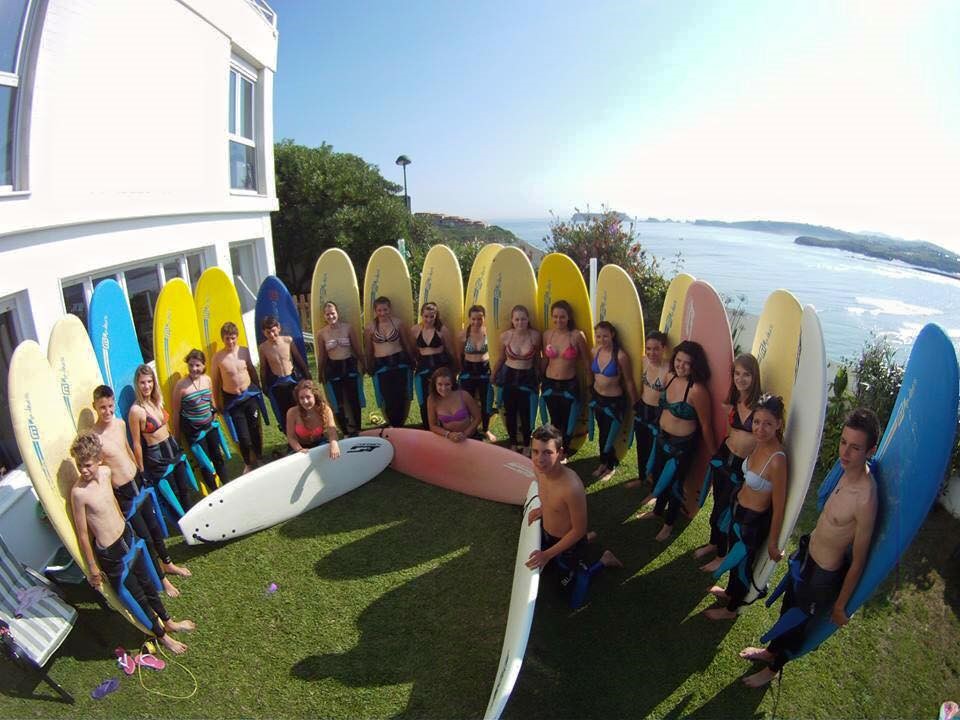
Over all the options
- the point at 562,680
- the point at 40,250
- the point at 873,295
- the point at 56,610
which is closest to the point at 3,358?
the point at 40,250

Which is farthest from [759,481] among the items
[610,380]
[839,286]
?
[839,286]

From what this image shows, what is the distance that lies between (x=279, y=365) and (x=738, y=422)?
3.54 m

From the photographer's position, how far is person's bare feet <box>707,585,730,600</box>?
318 cm

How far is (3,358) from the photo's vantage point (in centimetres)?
380

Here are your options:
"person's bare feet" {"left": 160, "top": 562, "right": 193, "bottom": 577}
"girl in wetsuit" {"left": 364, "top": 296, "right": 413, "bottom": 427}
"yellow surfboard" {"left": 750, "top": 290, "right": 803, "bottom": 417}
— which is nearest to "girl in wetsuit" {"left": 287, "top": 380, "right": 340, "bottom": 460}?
"girl in wetsuit" {"left": 364, "top": 296, "right": 413, "bottom": 427}

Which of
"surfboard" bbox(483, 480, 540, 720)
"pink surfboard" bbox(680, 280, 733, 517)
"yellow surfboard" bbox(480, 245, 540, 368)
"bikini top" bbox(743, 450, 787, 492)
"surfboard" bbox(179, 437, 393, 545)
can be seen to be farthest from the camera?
"yellow surfboard" bbox(480, 245, 540, 368)

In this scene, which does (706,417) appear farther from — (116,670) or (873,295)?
(873,295)

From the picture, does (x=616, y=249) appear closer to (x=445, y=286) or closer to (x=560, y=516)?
(x=445, y=286)

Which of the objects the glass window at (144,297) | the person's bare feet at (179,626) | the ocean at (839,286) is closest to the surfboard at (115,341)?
the person's bare feet at (179,626)

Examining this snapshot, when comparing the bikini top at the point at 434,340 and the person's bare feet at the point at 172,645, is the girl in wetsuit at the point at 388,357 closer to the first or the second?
Answer: the bikini top at the point at 434,340

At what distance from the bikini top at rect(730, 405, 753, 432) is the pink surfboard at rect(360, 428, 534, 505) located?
148 cm

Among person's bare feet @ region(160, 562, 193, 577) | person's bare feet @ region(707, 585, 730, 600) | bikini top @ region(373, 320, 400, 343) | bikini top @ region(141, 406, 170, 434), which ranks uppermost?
bikini top @ region(373, 320, 400, 343)

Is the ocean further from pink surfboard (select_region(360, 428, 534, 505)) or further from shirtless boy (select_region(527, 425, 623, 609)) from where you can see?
pink surfboard (select_region(360, 428, 534, 505))

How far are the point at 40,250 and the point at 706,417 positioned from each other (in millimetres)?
4904
